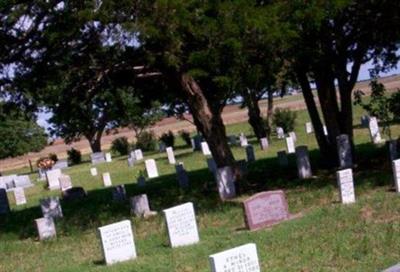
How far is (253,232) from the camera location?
12.5 meters

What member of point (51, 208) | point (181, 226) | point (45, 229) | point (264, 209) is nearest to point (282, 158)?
point (51, 208)

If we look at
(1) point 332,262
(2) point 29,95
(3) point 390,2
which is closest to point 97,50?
(2) point 29,95

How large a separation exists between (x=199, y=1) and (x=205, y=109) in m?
4.59

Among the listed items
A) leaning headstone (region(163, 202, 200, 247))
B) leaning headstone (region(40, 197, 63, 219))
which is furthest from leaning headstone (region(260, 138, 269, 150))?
leaning headstone (region(163, 202, 200, 247))

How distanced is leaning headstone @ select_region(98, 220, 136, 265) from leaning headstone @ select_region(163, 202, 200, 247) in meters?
0.74

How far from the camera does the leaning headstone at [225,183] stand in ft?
58.0

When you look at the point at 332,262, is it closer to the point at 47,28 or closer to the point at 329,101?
the point at 47,28

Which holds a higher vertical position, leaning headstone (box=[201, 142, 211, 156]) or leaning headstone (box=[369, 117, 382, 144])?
leaning headstone (box=[201, 142, 211, 156])

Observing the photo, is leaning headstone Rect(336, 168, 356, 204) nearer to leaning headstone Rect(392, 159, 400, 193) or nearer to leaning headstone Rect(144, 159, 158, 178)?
leaning headstone Rect(392, 159, 400, 193)

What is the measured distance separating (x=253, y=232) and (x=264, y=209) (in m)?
0.63

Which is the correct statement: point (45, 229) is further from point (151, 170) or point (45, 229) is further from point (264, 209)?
point (151, 170)

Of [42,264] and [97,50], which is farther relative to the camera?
[97,50]

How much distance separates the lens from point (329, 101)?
21469mm

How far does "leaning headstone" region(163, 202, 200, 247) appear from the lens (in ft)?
40.3
